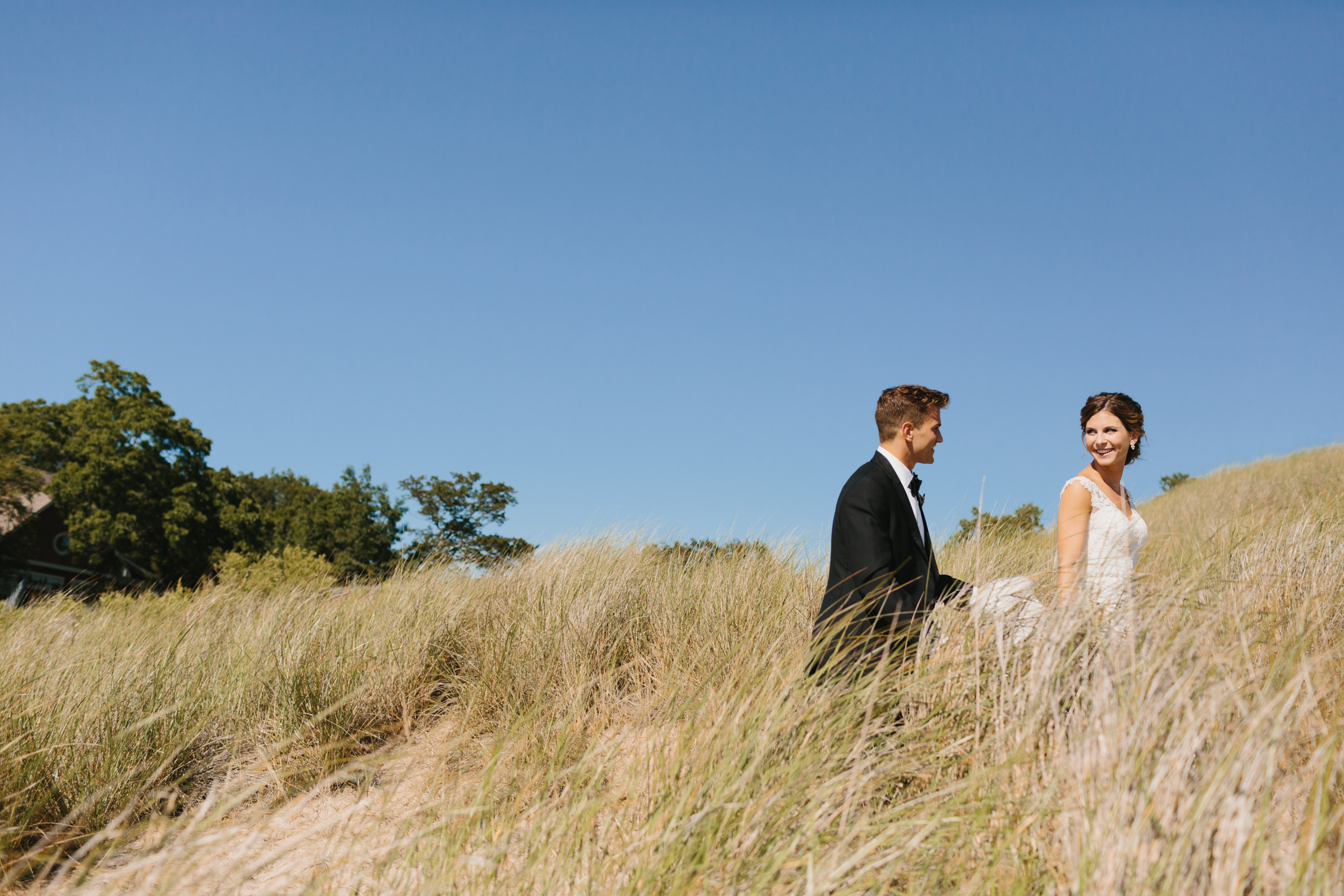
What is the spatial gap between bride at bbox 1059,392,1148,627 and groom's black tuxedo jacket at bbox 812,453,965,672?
61 cm

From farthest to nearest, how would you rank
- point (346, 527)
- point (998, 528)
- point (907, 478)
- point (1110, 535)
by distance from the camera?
1. point (346, 527)
2. point (998, 528)
3. point (1110, 535)
4. point (907, 478)

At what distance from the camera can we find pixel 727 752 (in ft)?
7.93

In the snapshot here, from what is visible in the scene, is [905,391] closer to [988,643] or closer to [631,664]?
[988,643]

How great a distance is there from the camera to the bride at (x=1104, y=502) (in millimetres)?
3527

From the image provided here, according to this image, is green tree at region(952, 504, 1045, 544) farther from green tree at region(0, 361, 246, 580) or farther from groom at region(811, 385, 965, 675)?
green tree at region(0, 361, 246, 580)

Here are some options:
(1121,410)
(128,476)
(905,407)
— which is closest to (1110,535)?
(1121,410)

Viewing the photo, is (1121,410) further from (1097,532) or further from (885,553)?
(885,553)

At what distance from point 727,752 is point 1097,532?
98.0 inches

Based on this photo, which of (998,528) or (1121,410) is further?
(998,528)

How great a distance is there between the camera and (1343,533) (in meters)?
5.40

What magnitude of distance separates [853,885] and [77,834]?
4.22 meters

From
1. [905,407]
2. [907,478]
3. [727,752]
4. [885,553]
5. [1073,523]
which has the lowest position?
[727,752]

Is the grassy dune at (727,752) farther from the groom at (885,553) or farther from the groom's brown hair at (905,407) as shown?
the groom's brown hair at (905,407)

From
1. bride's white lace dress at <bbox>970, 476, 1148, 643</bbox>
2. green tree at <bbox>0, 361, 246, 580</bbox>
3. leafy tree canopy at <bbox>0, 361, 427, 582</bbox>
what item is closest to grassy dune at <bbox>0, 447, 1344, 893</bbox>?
bride's white lace dress at <bbox>970, 476, 1148, 643</bbox>
